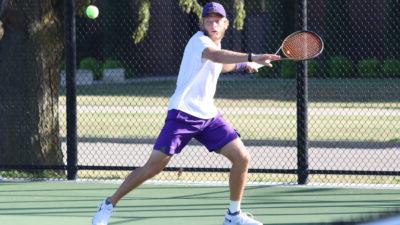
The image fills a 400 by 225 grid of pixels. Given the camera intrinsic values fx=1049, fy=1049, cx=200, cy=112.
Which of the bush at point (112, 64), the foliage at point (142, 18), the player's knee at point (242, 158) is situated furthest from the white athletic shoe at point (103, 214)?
the bush at point (112, 64)

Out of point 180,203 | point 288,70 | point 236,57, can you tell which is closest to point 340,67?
point 288,70

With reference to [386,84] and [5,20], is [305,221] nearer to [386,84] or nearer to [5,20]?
[5,20]

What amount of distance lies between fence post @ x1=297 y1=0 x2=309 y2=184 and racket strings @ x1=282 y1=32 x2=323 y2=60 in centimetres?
221

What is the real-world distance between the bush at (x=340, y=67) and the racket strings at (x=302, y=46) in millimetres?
16868

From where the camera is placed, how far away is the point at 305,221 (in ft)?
25.9

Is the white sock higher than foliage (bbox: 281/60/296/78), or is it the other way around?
foliage (bbox: 281/60/296/78)

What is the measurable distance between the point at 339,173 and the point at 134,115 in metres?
10.3

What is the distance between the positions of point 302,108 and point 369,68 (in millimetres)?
14595

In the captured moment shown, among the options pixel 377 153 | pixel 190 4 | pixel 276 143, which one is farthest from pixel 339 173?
pixel 276 143

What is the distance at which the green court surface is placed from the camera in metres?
8.05

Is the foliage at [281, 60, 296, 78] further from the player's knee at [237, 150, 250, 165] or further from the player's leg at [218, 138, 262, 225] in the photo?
the player's knee at [237, 150, 250, 165]

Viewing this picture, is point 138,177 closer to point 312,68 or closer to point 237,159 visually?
point 237,159

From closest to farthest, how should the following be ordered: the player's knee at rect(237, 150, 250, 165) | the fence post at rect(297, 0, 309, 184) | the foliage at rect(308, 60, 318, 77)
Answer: the player's knee at rect(237, 150, 250, 165)
the fence post at rect(297, 0, 309, 184)
the foliage at rect(308, 60, 318, 77)

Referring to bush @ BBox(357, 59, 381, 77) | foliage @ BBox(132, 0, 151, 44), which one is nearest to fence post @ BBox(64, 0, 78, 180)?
foliage @ BBox(132, 0, 151, 44)
